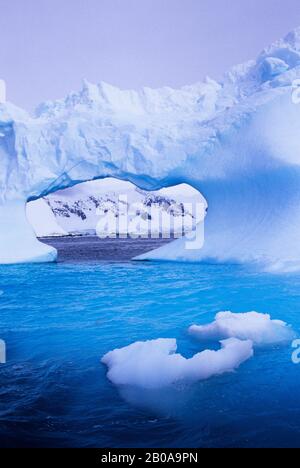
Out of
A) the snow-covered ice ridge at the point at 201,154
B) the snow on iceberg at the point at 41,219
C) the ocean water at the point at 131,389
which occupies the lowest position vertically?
the ocean water at the point at 131,389

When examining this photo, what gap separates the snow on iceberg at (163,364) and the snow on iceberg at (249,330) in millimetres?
513

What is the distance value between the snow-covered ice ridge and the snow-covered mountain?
3315 cm

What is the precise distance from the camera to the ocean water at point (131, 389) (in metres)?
2.63

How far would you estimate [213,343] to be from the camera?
15.2ft

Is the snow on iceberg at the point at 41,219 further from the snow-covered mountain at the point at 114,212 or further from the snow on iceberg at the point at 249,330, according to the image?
the snow on iceberg at the point at 249,330

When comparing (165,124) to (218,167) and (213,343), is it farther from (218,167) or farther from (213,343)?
(213,343)

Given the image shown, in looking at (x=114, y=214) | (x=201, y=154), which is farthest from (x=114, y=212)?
(x=201, y=154)

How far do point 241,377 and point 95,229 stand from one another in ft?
205

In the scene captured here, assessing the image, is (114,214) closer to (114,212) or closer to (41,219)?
(114,212)

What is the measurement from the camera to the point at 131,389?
3.44m

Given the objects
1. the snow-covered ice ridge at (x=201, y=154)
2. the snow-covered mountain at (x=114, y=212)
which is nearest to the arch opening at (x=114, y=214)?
the snow-covered mountain at (x=114, y=212)

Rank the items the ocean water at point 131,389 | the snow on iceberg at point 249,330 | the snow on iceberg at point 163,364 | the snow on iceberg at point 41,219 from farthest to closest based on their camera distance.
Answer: the snow on iceberg at point 41,219
the snow on iceberg at point 249,330
the snow on iceberg at point 163,364
the ocean water at point 131,389

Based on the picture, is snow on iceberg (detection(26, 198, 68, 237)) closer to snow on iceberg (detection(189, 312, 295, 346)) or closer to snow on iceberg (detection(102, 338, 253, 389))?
snow on iceberg (detection(189, 312, 295, 346))

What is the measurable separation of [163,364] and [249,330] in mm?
1363
